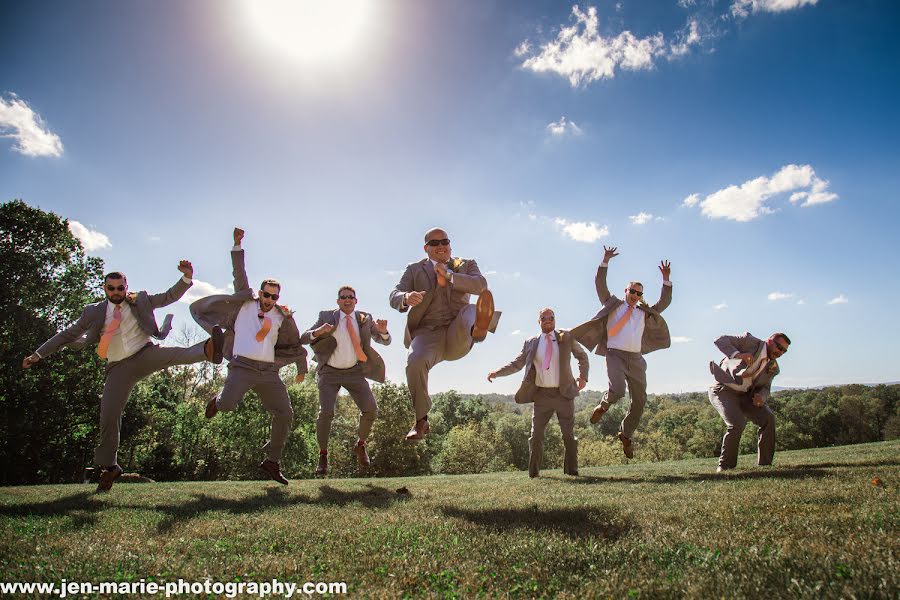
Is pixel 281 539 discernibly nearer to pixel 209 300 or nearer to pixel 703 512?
pixel 703 512

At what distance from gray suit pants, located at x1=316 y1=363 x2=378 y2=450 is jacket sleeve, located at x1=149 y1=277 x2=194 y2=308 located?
2962 mm

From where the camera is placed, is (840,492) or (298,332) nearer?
(840,492)

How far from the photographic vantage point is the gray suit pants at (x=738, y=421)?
9.71 metres

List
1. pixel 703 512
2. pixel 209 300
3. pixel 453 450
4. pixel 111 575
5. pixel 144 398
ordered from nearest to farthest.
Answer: pixel 111 575, pixel 703 512, pixel 209 300, pixel 144 398, pixel 453 450

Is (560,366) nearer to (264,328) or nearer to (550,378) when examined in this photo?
(550,378)

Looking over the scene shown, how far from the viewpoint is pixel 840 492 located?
17.2 feet

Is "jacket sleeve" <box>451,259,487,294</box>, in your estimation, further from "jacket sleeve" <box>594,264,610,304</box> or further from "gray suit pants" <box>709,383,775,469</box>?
"gray suit pants" <box>709,383,775,469</box>

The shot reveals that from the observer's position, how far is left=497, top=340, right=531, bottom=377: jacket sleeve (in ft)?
36.0

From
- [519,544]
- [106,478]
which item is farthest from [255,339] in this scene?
[519,544]

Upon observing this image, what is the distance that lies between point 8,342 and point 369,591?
25444mm

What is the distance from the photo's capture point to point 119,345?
8164mm

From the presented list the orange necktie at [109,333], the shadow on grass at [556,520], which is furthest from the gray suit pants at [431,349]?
the orange necktie at [109,333]

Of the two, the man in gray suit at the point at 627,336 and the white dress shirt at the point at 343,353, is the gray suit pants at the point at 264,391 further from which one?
the man in gray suit at the point at 627,336

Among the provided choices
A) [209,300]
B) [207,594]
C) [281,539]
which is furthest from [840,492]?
[209,300]
